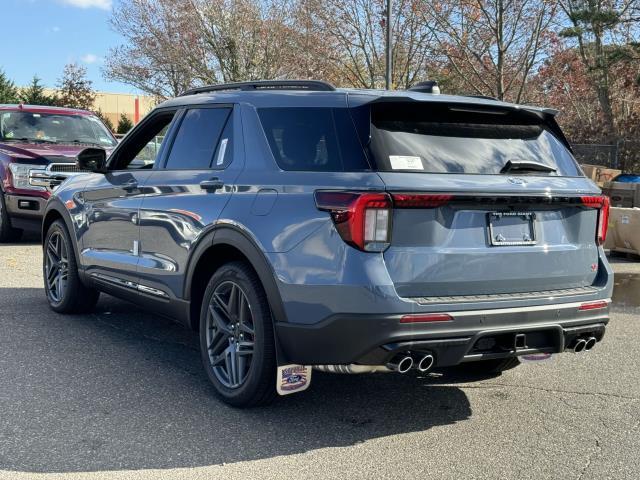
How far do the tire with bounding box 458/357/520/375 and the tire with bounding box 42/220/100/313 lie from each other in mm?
3362

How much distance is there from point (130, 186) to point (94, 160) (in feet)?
2.73

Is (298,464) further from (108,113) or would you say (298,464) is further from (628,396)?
(108,113)

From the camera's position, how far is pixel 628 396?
4867mm

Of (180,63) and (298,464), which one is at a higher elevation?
(180,63)

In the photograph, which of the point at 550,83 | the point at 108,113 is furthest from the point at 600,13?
the point at 108,113

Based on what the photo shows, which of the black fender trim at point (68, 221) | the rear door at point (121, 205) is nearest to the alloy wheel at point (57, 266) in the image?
the black fender trim at point (68, 221)

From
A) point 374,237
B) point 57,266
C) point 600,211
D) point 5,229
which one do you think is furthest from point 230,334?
point 5,229

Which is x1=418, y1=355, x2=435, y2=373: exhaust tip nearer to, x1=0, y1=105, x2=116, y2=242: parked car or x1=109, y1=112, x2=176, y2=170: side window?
x1=109, y1=112, x2=176, y2=170: side window

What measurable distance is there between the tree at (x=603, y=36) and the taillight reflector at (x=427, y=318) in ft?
60.2

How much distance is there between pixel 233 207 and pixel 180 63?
88.5 feet

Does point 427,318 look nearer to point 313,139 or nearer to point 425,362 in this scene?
point 425,362

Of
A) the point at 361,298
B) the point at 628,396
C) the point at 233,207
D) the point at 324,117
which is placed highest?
the point at 324,117

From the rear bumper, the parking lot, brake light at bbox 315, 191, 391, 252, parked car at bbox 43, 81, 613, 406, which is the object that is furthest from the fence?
brake light at bbox 315, 191, 391, 252

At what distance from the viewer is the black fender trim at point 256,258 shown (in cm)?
398
